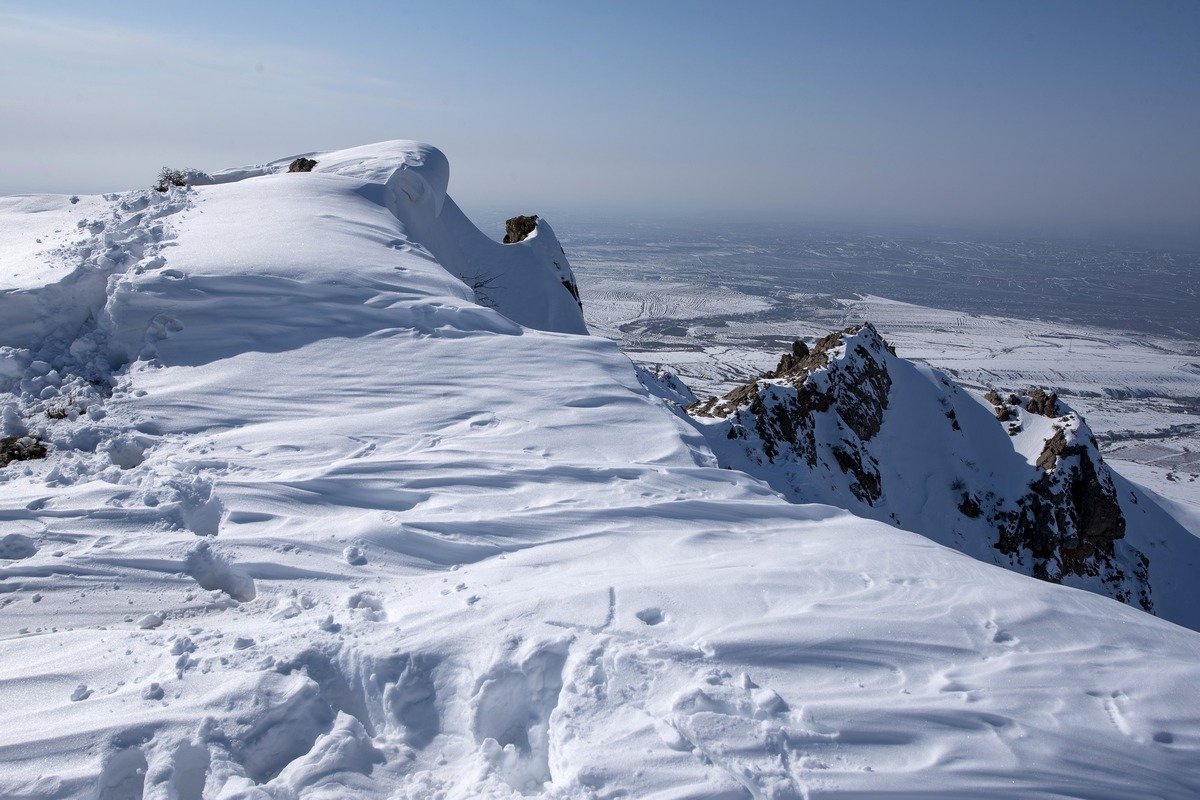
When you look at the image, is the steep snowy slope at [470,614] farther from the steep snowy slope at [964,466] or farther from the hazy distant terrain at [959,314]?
the hazy distant terrain at [959,314]

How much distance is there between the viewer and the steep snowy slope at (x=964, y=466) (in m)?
16.8

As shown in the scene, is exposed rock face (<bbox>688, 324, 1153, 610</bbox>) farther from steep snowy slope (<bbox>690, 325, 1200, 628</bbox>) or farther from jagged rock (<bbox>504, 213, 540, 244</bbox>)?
jagged rock (<bbox>504, 213, 540, 244</bbox>)

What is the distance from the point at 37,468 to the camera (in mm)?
4391

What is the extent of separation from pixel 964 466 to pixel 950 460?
1.61ft

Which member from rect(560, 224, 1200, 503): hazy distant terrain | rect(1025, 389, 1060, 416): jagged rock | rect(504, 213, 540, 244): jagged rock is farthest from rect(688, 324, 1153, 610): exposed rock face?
rect(560, 224, 1200, 503): hazy distant terrain

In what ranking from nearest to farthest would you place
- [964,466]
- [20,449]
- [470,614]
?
[470,614], [20,449], [964,466]

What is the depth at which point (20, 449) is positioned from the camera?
459 cm

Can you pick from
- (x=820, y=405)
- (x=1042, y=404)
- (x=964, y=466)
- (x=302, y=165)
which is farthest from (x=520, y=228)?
(x=1042, y=404)

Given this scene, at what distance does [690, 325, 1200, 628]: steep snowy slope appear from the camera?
16.8 m

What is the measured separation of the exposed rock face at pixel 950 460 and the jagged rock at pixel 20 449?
13144mm

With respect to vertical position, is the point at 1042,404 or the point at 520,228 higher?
the point at 520,228

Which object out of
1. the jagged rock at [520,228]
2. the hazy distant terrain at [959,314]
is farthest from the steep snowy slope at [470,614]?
the hazy distant terrain at [959,314]

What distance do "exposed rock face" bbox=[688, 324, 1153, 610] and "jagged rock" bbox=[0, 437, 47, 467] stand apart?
517 inches

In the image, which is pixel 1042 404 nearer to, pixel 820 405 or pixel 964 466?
pixel 964 466
